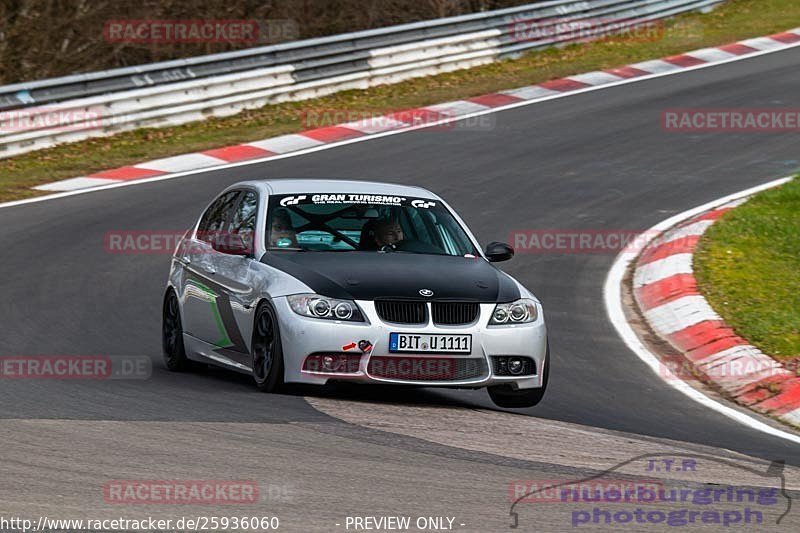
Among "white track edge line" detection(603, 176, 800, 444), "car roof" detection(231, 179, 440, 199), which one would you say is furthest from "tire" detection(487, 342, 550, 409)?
"car roof" detection(231, 179, 440, 199)

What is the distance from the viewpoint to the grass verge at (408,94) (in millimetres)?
18125

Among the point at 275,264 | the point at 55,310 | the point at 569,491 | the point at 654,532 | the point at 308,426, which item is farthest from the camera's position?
the point at 55,310

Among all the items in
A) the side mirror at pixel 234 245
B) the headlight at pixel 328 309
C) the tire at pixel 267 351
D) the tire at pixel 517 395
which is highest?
the side mirror at pixel 234 245

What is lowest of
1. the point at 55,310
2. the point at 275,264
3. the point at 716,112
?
the point at 716,112

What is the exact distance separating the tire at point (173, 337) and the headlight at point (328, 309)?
1941mm

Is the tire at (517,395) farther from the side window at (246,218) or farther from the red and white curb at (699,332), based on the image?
the side window at (246,218)

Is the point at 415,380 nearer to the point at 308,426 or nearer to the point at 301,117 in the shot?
the point at 308,426

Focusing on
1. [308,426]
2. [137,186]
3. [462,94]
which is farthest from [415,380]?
[462,94]

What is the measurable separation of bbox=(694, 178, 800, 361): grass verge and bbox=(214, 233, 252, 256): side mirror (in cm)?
381

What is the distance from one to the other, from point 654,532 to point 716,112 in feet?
53.6

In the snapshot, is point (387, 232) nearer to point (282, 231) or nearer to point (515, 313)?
point (282, 231)

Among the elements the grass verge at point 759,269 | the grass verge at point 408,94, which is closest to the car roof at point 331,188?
the grass verge at point 759,269

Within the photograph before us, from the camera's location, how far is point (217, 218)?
1032 cm

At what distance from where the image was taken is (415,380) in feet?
27.2
